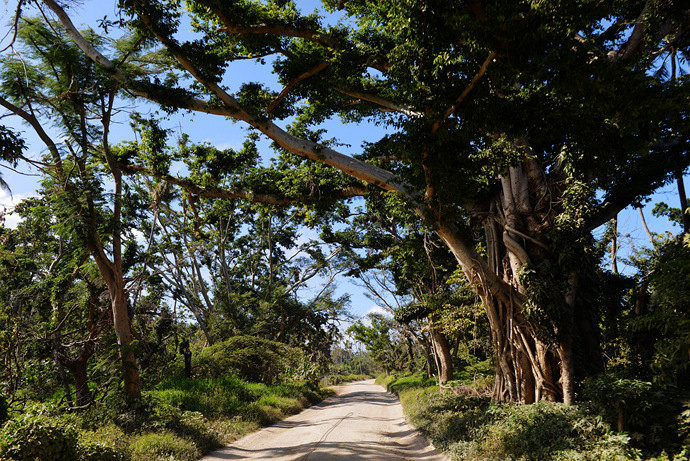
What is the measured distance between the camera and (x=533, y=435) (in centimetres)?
604

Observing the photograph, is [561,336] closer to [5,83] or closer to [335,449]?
[335,449]

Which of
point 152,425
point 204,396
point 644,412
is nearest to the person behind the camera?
point 644,412

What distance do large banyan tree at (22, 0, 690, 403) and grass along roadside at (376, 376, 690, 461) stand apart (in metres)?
1.03

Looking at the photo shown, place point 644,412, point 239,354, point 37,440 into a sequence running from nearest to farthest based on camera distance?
point 37,440 → point 644,412 → point 239,354

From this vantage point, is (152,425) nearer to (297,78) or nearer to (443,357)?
(297,78)

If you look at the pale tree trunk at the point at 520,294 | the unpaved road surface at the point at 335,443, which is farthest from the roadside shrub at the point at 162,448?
the pale tree trunk at the point at 520,294

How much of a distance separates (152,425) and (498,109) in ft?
29.3

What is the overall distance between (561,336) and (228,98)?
27.1ft

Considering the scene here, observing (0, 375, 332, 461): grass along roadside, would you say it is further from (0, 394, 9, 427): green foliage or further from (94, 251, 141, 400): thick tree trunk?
(94, 251, 141, 400): thick tree trunk

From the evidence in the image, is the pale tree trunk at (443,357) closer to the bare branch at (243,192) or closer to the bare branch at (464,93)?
the bare branch at (243,192)

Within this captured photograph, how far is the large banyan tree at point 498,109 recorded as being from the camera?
4.92m

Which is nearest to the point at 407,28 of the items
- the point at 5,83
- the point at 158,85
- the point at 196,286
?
the point at 158,85

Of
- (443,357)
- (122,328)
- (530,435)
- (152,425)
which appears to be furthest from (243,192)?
(443,357)

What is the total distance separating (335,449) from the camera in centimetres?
779
